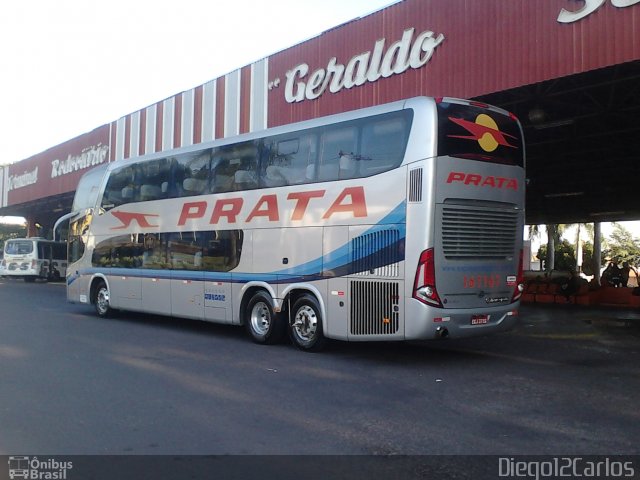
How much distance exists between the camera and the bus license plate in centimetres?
862

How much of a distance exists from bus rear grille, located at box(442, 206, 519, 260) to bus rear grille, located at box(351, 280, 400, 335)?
1.02m

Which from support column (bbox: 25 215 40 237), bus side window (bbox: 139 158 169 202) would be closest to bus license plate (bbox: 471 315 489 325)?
bus side window (bbox: 139 158 169 202)

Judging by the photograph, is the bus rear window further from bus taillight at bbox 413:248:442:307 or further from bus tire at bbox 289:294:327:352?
bus tire at bbox 289:294:327:352

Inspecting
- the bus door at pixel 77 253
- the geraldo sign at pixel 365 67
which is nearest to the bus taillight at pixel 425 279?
the geraldo sign at pixel 365 67

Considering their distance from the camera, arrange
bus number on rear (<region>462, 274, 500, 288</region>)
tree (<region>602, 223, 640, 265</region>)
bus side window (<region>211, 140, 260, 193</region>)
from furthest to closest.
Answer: tree (<region>602, 223, 640, 265</region>), bus side window (<region>211, 140, 260, 193</region>), bus number on rear (<region>462, 274, 500, 288</region>)

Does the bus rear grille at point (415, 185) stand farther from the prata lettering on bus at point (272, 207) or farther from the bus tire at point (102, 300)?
the bus tire at point (102, 300)

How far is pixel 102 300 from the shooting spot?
581 inches

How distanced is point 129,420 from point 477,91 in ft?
30.0

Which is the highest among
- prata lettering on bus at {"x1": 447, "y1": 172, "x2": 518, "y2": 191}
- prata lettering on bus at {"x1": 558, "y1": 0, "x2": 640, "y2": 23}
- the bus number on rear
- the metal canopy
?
prata lettering on bus at {"x1": 558, "y1": 0, "x2": 640, "y2": 23}

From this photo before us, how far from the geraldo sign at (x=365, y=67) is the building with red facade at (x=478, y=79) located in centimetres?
3

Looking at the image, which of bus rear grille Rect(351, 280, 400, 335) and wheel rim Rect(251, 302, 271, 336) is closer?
bus rear grille Rect(351, 280, 400, 335)

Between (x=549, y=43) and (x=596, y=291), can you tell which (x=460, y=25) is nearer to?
(x=549, y=43)

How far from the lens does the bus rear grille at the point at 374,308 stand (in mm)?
8438

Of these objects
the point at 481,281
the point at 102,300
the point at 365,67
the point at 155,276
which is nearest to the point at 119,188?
the point at 155,276
